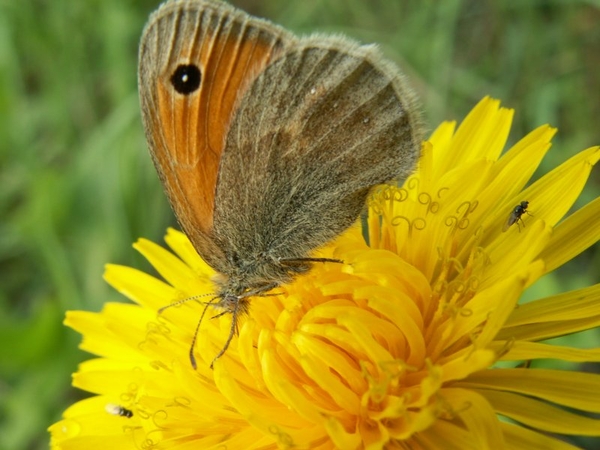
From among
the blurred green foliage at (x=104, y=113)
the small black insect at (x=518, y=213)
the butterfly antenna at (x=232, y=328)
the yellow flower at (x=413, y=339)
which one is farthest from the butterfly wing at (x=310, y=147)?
the blurred green foliage at (x=104, y=113)

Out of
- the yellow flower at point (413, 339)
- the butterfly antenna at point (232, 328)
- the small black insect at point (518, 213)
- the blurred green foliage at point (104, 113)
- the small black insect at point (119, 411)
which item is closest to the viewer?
the yellow flower at point (413, 339)

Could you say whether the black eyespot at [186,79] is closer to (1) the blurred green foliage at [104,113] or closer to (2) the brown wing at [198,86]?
(2) the brown wing at [198,86]

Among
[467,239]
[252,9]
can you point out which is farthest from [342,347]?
[252,9]

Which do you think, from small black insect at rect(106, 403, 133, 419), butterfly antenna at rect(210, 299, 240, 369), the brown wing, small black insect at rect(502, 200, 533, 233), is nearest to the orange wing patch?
the brown wing

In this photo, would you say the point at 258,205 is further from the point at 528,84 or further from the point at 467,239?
the point at 528,84

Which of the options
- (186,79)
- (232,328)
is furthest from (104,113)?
(232,328)

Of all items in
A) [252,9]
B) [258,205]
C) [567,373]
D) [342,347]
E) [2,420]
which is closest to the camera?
[567,373]

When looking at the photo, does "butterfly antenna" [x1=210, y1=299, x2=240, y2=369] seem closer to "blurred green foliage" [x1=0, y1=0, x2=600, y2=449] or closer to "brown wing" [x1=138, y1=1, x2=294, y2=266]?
"brown wing" [x1=138, y1=1, x2=294, y2=266]

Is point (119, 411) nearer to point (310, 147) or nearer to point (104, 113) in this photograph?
point (310, 147)
